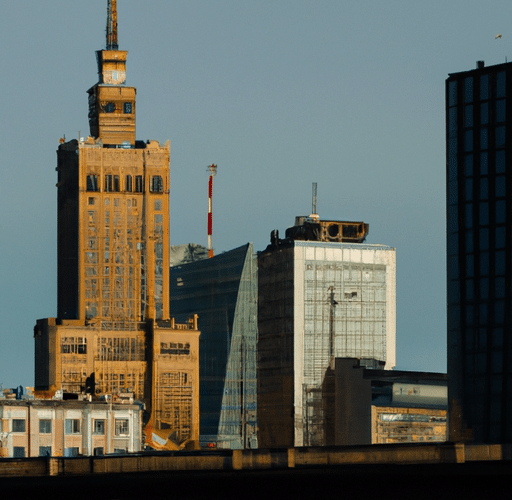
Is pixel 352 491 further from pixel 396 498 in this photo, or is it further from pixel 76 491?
pixel 76 491

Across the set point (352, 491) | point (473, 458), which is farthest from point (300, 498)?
point (473, 458)

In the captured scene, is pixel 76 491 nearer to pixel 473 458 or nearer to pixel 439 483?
pixel 439 483

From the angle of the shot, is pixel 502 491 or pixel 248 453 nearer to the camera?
pixel 502 491

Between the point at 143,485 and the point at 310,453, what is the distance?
11.1 m

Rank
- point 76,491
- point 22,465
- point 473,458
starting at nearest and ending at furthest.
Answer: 1. point 76,491
2. point 22,465
3. point 473,458

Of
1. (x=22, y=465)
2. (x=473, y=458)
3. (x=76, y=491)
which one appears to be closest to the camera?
(x=76, y=491)

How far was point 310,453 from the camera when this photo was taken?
8494 cm

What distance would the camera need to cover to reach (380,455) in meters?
85.4

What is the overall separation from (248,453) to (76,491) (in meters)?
11.4

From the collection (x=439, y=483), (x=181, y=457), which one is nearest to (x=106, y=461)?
(x=181, y=457)

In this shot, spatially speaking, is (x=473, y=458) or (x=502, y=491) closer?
(x=502, y=491)

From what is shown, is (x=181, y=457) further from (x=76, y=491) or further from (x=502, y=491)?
(x=502, y=491)

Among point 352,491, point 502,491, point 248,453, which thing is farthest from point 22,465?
point 502,491

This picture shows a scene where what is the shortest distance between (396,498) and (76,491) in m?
15.1
